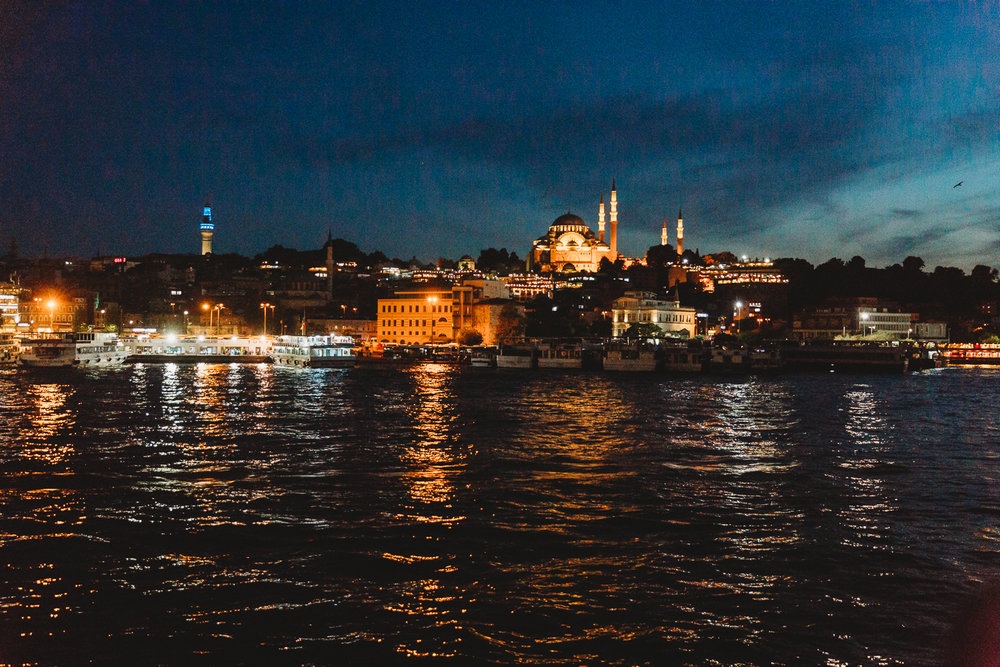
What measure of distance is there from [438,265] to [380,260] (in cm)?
1246

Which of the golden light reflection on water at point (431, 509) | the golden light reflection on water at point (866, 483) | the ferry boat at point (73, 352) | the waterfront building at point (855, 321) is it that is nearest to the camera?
the golden light reflection on water at point (431, 509)

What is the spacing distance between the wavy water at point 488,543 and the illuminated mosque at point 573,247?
368 ft

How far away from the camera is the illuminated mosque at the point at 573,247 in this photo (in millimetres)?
133375

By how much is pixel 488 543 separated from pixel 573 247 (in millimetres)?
126345

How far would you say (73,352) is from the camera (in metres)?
56.4

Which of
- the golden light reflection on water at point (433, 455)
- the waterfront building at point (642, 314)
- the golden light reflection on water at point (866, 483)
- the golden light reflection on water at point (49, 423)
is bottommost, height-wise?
the golden light reflection on water at point (866, 483)

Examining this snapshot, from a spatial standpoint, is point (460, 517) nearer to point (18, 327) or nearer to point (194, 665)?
point (194, 665)

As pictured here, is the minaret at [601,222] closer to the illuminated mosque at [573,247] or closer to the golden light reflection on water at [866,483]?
the illuminated mosque at [573,247]

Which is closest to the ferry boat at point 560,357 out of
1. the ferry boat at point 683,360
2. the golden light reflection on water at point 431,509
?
the ferry boat at point 683,360

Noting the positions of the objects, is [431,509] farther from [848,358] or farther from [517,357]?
[848,358]

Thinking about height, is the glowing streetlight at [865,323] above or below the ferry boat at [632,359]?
above

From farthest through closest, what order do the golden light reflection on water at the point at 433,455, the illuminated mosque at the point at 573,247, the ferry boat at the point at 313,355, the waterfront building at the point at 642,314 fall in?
the illuminated mosque at the point at 573,247, the waterfront building at the point at 642,314, the ferry boat at the point at 313,355, the golden light reflection on water at the point at 433,455

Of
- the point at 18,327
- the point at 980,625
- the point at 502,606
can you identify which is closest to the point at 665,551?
the point at 502,606

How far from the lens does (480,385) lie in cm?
4166
